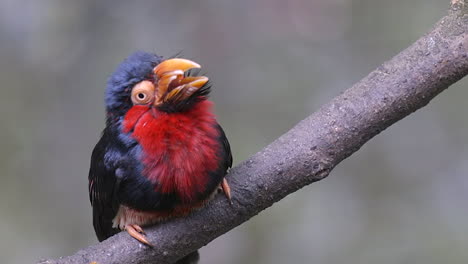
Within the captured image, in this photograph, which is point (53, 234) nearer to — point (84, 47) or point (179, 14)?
point (84, 47)

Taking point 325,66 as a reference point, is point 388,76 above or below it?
below

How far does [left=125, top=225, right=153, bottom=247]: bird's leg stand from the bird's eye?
0.48 meters

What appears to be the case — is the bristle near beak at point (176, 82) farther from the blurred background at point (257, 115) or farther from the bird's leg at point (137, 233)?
the blurred background at point (257, 115)

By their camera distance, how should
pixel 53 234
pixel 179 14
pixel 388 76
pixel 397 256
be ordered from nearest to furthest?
pixel 388 76 < pixel 397 256 < pixel 179 14 < pixel 53 234

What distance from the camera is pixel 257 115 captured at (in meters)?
4.89

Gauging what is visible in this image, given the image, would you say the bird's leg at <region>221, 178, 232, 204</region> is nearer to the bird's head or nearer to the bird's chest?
the bird's chest

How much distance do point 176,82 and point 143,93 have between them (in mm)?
143

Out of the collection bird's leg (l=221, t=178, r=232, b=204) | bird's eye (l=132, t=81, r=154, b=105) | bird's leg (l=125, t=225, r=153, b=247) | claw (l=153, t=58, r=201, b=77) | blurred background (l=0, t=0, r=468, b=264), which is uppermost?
blurred background (l=0, t=0, r=468, b=264)

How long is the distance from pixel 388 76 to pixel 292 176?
20.0 inches

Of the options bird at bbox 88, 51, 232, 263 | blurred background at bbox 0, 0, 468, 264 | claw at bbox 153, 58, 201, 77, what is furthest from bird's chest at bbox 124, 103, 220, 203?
blurred background at bbox 0, 0, 468, 264

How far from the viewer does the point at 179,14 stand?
463 centimetres

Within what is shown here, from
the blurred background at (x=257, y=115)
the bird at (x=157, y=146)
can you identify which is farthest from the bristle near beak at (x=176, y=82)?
the blurred background at (x=257, y=115)

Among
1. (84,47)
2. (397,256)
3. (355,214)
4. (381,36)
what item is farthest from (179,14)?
(397,256)

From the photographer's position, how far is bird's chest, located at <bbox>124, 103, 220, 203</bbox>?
7.86 feet
